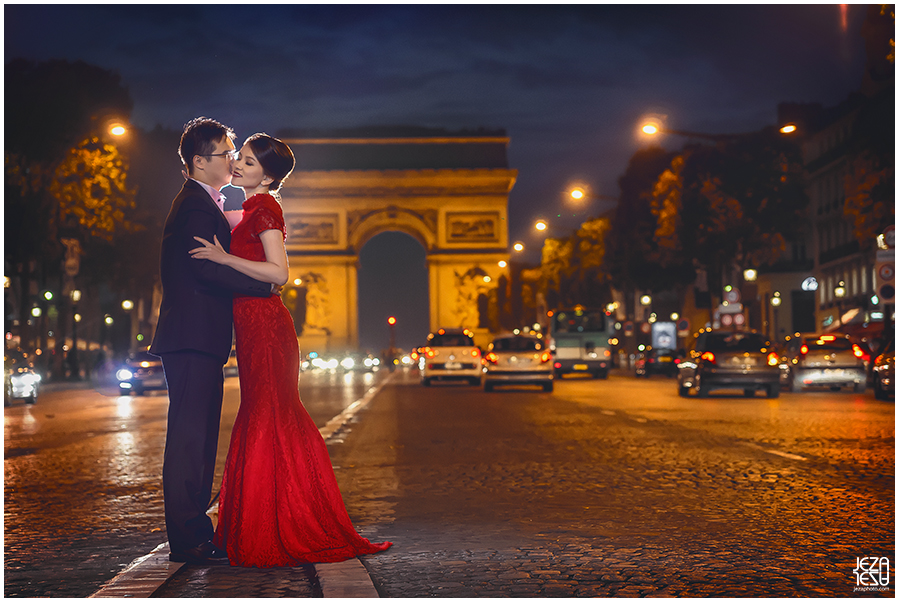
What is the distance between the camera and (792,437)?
595 inches

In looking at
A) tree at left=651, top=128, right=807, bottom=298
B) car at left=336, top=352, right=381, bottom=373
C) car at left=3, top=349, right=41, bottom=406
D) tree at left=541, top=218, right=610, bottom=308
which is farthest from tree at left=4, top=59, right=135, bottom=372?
tree at left=541, top=218, right=610, bottom=308

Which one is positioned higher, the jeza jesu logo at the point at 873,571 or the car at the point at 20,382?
the car at the point at 20,382

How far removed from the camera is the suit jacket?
6.20 metres

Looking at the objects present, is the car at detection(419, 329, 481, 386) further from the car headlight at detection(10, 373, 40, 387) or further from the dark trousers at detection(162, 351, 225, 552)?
the dark trousers at detection(162, 351, 225, 552)

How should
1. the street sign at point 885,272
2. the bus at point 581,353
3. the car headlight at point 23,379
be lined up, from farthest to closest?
the bus at point 581,353
the car headlight at point 23,379
the street sign at point 885,272

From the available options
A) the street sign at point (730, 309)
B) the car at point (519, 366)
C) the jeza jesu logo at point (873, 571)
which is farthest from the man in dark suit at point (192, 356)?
the street sign at point (730, 309)

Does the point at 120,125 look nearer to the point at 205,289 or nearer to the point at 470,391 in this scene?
the point at 470,391

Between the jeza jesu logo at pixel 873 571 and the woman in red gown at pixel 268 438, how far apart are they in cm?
230

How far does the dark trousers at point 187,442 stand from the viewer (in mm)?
6172

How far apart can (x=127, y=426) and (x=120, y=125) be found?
22.1 meters

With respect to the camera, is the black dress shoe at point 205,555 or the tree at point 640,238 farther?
the tree at point 640,238

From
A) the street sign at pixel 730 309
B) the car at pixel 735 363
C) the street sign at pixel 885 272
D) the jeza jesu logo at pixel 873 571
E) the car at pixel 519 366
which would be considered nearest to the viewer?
the jeza jesu logo at pixel 873 571

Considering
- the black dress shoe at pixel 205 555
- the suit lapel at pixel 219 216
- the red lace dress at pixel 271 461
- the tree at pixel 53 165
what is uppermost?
the tree at pixel 53 165

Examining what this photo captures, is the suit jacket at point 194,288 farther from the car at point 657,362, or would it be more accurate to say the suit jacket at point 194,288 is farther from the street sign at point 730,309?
the street sign at point 730,309
